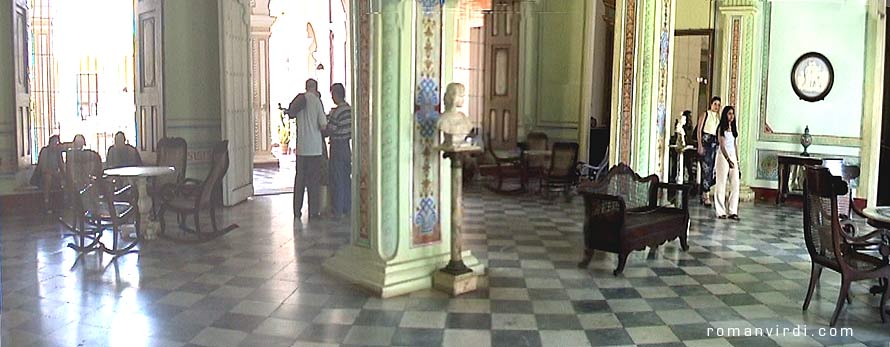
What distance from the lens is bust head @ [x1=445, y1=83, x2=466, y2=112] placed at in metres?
4.58

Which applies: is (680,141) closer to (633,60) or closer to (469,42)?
(633,60)

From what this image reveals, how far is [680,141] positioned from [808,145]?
4.74 feet

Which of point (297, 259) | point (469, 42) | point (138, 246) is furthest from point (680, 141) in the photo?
point (138, 246)

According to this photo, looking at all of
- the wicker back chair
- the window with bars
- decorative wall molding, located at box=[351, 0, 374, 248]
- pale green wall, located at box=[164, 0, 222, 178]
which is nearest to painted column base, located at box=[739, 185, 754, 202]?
the wicker back chair

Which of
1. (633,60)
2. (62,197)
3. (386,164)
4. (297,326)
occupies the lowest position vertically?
(297,326)

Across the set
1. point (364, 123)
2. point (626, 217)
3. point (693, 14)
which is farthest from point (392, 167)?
point (693, 14)

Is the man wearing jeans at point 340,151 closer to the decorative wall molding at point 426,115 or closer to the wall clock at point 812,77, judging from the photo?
the decorative wall molding at point 426,115

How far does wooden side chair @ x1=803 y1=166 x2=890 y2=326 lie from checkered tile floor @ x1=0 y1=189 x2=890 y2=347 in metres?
0.25

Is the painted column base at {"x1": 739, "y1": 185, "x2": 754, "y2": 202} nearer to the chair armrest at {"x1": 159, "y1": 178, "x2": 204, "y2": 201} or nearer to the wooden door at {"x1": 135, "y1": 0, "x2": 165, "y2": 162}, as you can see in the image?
the chair armrest at {"x1": 159, "y1": 178, "x2": 204, "y2": 201}

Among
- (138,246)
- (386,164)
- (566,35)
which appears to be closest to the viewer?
(386,164)

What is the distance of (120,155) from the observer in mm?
6664

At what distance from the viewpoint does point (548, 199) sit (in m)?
8.62

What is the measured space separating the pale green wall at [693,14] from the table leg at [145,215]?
729 cm

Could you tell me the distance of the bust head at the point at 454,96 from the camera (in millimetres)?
4578
